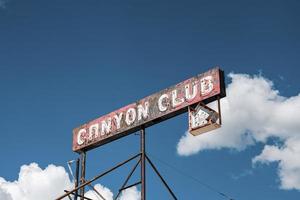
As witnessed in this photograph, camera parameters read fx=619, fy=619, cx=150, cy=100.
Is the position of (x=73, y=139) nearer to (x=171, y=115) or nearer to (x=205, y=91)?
(x=171, y=115)

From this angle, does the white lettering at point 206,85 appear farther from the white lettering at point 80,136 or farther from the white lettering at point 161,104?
the white lettering at point 80,136

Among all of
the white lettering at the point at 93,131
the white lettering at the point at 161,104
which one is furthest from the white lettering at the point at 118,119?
the white lettering at the point at 161,104

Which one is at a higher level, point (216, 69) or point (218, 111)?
point (216, 69)

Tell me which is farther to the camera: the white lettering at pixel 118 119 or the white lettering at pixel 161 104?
the white lettering at pixel 118 119

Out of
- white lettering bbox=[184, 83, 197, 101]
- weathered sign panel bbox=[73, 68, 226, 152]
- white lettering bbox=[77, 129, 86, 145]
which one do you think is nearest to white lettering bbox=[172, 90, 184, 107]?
weathered sign panel bbox=[73, 68, 226, 152]

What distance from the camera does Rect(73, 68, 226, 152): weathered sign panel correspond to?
25.0 metres

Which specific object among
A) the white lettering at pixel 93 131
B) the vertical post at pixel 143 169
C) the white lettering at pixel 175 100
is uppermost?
the white lettering at pixel 93 131

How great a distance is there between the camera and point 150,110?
27.0 meters

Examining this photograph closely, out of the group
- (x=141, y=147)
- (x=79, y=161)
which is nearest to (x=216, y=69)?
(x=141, y=147)

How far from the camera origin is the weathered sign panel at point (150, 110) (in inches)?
986

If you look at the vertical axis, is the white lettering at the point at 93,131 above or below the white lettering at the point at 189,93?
above

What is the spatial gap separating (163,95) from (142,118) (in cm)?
143

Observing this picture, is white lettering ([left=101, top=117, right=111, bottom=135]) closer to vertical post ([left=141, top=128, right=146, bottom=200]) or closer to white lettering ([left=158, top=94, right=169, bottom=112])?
vertical post ([left=141, top=128, right=146, bottom=200])

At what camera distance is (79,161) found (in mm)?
30438
